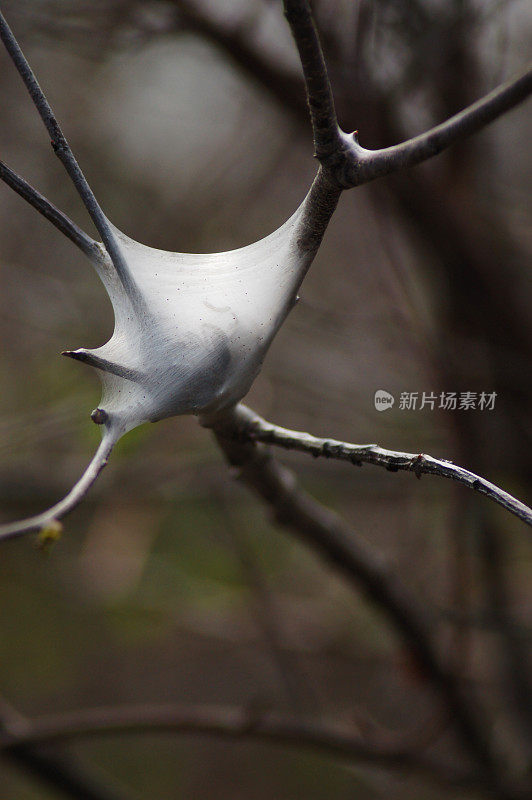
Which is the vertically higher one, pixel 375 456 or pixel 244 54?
pixel 244 54

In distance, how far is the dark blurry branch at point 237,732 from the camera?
101 cm

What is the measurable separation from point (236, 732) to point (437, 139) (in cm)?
92

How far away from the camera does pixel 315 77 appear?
345 mm

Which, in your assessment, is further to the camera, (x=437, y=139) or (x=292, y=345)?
(x=292, y=345)

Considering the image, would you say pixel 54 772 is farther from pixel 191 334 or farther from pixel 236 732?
pixel 191 334

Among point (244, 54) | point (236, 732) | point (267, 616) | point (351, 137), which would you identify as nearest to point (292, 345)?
point (267, 616)

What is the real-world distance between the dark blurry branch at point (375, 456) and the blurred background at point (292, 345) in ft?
1.13

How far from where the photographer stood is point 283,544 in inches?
85.3

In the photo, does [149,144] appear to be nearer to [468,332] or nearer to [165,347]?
[468,332]

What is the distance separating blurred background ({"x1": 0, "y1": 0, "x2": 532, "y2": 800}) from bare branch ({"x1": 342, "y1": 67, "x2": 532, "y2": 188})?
0.58 meters

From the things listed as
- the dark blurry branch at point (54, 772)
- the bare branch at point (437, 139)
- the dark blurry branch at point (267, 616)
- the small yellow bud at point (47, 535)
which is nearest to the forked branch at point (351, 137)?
the bare branch at point (437, 139)

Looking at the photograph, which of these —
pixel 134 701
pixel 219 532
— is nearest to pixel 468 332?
pixel 219 532

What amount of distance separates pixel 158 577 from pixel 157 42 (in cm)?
146

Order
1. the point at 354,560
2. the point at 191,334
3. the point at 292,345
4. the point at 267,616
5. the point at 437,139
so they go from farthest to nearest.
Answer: the point at 292,345
the point at 267,616
the point at 354,560
the point at 191,334
the point at 437,139
